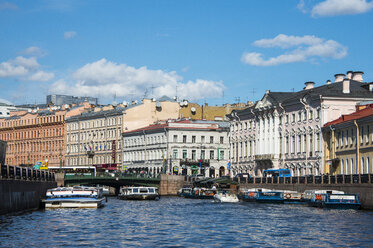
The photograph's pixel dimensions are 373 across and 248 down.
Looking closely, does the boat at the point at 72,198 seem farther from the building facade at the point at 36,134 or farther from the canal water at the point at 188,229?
the building facade at the point at 36,134

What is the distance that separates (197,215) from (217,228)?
1080cm

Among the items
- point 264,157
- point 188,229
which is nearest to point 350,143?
point 264,157

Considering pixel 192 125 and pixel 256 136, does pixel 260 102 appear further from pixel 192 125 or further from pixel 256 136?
pixel 192 125

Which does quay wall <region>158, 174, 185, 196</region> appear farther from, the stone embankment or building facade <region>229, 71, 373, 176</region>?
the stone embankment

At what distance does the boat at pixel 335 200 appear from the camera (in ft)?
187

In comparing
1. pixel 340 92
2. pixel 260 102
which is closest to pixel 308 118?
pixel 340 92

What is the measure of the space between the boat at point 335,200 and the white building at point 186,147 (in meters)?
55.2

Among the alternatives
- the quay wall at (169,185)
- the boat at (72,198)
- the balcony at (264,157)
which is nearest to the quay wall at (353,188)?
the balcony at (264,157)

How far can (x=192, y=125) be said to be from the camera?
12044 centimetres

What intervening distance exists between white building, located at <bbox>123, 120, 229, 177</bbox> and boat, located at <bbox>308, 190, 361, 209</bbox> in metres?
55.2

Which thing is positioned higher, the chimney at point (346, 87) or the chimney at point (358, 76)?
the chimney at point (358, 76)

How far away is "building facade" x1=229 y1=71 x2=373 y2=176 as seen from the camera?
8344 centimetres

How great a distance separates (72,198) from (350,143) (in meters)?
28.6

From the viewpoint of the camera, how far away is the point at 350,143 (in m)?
74.1
